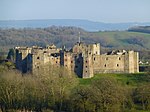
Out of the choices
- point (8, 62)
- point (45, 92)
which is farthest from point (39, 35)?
point (45, 92)

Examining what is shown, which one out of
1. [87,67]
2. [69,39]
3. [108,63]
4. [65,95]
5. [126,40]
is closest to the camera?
[65,95]

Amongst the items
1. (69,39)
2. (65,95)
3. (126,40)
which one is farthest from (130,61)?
(69,39)

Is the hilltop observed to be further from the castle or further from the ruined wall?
the ruined wall

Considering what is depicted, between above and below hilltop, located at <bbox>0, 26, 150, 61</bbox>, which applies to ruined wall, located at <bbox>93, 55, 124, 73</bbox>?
above

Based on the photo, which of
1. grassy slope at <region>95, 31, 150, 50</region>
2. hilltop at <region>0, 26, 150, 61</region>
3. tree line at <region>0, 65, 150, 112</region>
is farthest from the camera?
hilltop at <region>0, 26, 150, 61</region>

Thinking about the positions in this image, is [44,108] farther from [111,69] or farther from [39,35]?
[39,35]

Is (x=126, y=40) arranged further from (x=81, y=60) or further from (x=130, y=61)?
(x=81, y=60)

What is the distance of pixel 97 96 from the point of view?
37844 millimetres

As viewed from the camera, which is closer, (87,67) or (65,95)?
(65,95)

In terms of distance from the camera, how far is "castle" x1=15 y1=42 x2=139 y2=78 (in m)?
51.1

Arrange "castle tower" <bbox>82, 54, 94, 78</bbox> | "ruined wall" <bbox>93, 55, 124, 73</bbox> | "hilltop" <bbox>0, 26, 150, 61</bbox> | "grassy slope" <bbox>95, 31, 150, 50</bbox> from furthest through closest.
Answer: "hilltop" <bbox>0, 26, 150, 61</bbox> → "grassy slope" <bbox>95, 31, 150, 50</bbox> → "ruined wall" <bbox>93, 55, 124, 73</bbox> → "castle tower" <bbox>82, 54, 94, 78</bbox>

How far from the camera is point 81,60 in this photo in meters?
51.3

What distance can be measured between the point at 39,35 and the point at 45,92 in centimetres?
11981

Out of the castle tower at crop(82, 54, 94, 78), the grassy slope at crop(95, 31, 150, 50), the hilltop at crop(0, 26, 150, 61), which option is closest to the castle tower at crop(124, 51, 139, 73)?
the castle tower at crop(82, 54, 94, 78)
